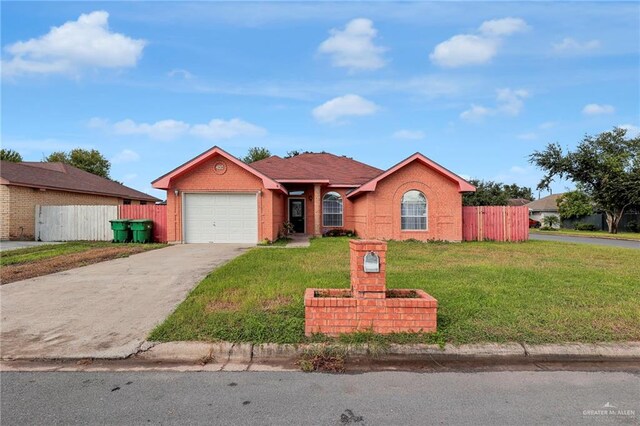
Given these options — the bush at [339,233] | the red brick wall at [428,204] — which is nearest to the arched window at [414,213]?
the red brick wall at [428,204]

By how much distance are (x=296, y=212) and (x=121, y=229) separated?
902 cm

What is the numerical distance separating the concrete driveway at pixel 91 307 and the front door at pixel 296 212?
11.9 metres

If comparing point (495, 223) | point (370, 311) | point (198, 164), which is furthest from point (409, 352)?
point (495, 223)

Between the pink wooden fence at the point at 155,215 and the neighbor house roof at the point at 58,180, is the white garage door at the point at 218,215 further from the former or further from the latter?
the neighbor house roof at the point at 58,180

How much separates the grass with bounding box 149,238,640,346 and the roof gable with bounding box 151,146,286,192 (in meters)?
6.12

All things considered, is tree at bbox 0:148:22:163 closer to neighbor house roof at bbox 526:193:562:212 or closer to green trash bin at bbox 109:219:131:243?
green trash bin at bbox 109:219:131:243

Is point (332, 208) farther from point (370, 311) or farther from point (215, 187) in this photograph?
point (370, 311)

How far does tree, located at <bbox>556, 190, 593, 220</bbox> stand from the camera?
35938 millimetres

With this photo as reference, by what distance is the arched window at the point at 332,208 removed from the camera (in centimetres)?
2106

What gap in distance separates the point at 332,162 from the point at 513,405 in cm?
2198

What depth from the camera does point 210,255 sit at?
Answer: 1176 centimetres

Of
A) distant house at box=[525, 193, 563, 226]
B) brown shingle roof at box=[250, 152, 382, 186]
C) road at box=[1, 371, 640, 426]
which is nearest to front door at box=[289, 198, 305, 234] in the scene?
brown shingle roof at box=[250, 152, 382, 186]

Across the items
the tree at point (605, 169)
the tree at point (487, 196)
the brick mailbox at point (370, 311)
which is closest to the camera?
the brick mailbox at point (370, 311)

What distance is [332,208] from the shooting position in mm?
21141
